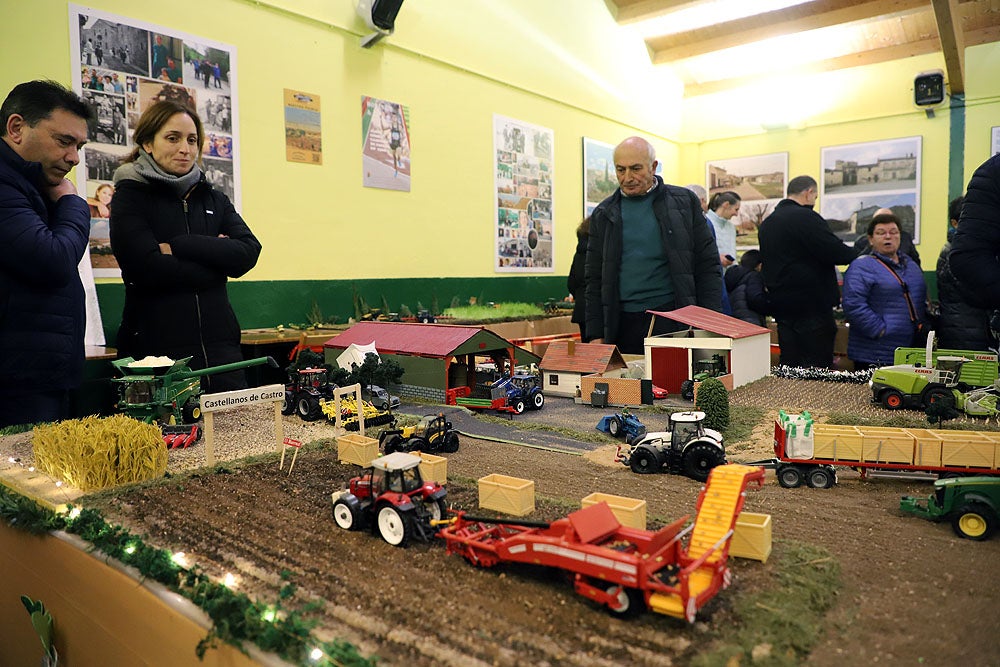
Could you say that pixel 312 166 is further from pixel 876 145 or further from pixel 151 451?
pixel 876 145

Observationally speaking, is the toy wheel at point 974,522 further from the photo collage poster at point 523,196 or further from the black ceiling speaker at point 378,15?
the photo collage poster at point 523,196

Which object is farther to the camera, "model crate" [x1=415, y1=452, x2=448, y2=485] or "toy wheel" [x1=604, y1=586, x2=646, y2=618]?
"model crate" [x1=415, y1=452, x2=448, y2=485]

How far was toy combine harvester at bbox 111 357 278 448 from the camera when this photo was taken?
8.95 feet

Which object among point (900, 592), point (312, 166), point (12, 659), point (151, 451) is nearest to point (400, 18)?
point (312, 166)

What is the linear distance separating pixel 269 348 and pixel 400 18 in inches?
149

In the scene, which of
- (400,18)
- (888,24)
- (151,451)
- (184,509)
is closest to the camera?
(184,509)

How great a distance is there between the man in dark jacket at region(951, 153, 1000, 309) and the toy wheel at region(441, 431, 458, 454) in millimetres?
1918

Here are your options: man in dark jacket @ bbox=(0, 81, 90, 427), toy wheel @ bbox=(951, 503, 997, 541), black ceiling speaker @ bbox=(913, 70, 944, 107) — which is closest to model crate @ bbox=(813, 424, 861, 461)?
toy wheel @ bbox=(951, 503, 997, 541)

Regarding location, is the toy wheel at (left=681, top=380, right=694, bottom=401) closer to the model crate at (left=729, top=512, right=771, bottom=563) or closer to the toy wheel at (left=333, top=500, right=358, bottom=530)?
the model crate at (left=729, top=512, right=771, bottom=563)

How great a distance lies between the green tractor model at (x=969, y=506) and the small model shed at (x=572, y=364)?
2.23m

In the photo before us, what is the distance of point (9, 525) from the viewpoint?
6.65 ft

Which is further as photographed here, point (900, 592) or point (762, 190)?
point (762, 190)

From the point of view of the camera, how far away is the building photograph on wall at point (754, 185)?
37.5ft

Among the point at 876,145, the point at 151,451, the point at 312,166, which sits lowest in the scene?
the point at 151,451
